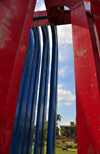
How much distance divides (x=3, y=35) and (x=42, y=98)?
29.4 ft

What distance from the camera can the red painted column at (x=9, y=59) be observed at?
214 centimetres

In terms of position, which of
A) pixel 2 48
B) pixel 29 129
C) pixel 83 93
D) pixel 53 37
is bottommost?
pixel 29 129

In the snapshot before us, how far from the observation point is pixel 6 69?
220 centimetres

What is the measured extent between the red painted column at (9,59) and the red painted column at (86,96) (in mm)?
1785

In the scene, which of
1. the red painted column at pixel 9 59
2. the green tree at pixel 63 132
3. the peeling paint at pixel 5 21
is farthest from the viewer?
the green tree at pixel 63 132

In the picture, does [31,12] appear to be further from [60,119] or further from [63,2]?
[60,119]

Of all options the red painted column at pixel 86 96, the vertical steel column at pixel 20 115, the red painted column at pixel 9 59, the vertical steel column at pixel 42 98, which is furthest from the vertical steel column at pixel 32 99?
the red painted column at pixel 9 59

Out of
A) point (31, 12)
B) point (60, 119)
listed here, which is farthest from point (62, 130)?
point (31, 12)

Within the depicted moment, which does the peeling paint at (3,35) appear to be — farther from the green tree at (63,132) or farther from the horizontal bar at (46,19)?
the green tree at (63,132)

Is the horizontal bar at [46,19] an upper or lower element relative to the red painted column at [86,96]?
upper

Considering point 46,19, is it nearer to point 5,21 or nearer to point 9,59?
point 5,21

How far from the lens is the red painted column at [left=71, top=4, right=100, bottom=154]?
2.77 meters

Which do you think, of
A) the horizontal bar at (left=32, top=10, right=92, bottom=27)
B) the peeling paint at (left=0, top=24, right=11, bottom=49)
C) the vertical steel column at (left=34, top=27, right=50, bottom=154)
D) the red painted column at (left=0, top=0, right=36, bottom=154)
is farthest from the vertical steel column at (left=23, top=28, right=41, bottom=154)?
the peeling paint at (left=0, top=24, right=11, bottom=49)

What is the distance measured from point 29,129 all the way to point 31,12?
9030mm
